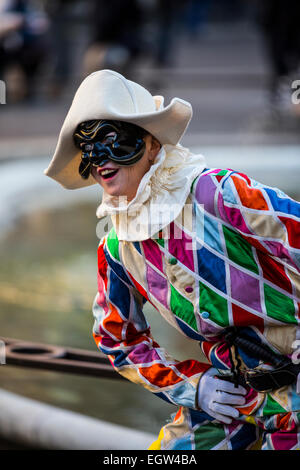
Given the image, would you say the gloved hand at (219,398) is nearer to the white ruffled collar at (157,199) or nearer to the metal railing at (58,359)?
the white ruffled collar at (157,199)

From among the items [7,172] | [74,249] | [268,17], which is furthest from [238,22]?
[74,249]

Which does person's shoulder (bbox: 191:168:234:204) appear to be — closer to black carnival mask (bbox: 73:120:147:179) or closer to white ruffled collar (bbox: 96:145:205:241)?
white ruffled collar (bbox: 96:145:205:241)

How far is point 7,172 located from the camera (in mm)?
8008

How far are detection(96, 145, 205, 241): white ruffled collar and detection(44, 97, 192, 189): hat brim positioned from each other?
Result: 0.06 m

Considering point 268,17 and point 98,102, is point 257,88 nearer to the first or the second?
point 268,17

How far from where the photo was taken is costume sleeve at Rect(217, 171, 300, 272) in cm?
212

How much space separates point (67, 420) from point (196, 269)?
46.9 inches

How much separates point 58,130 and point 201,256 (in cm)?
873

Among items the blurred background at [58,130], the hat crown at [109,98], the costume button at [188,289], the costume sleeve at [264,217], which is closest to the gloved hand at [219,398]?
the costume button at [188,289]

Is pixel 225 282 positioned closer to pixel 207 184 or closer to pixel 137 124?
pixel 207 184

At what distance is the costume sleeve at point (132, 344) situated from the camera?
235cm

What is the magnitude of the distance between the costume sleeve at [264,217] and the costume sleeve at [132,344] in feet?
1.15

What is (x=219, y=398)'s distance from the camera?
228cm

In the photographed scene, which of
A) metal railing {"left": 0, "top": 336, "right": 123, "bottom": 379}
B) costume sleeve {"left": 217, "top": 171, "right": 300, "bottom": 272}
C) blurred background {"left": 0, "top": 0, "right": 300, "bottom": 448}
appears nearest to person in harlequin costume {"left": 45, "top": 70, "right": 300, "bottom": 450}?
costume sleeve {"left": 217, "top": 171, "right": 300, "bottom": 272}
